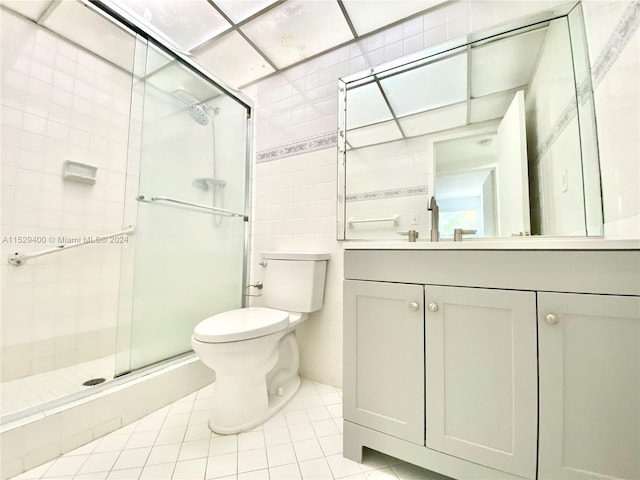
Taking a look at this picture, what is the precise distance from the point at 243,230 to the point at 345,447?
1.36 metres

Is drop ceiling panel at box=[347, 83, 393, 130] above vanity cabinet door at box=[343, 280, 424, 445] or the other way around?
above

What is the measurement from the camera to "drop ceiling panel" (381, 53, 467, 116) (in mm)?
1317

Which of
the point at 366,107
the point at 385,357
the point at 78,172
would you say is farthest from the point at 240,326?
the point at 78,172

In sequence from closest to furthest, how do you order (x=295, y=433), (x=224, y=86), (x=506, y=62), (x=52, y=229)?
(x=295, y=433) → (x=506, y=62) → (x=52, y=229) → (x=224, y=86)

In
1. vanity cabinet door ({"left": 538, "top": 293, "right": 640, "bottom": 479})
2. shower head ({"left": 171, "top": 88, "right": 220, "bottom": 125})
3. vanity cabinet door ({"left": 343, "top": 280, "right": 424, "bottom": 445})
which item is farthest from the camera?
shower head ({"left": 171, "top": 88, "right": 220, "bottom": 125})

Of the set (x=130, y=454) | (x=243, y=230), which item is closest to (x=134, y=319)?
(x=130, y=454)

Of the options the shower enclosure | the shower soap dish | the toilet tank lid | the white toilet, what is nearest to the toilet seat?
the white toilet

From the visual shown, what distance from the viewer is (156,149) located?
1.35 m

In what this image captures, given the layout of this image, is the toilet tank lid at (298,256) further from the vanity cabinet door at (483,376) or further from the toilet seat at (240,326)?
the vanity cabinet door at (483,376)

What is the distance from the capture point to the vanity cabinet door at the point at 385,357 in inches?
32.1

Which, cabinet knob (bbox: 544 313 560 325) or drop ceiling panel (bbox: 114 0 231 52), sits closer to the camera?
cabinet knob (bbox: 544 313 560 325)

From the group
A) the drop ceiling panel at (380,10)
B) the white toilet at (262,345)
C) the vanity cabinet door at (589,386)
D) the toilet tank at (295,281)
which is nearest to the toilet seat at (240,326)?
the white toilet at (262,345)

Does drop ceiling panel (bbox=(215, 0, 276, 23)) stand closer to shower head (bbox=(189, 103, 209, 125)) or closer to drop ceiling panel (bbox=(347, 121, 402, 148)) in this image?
shower head (bbox=(189, 103, 209, 125))

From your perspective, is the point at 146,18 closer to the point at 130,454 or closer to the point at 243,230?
the point at 243,230
